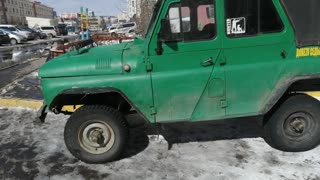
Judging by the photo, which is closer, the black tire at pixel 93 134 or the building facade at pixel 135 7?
the black tire at pixel 93 134

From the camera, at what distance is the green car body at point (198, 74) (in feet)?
15.0

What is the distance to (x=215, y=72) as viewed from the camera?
4.64 meters

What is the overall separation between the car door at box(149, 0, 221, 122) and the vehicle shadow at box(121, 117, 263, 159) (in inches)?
36.7

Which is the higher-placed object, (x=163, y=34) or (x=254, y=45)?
(x=163, y=34)

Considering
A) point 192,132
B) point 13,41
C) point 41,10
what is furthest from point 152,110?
point 41,10

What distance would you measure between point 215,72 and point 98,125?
1.72 metres

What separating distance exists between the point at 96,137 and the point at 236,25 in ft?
7.75

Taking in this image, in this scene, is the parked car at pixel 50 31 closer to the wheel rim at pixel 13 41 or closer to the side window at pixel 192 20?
the wheel rim at pixel 13 41

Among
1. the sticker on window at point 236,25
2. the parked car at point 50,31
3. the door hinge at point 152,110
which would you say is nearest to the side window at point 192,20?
the sticker on window at point 236,25

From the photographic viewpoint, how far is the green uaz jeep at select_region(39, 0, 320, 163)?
4.53m

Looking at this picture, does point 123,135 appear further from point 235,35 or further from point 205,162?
Answer: point 235,35

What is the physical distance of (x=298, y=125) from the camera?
195 inches

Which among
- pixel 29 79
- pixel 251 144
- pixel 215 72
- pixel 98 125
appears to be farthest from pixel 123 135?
pixel 29 79

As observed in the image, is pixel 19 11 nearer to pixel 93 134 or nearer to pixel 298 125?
pixel 93 134
